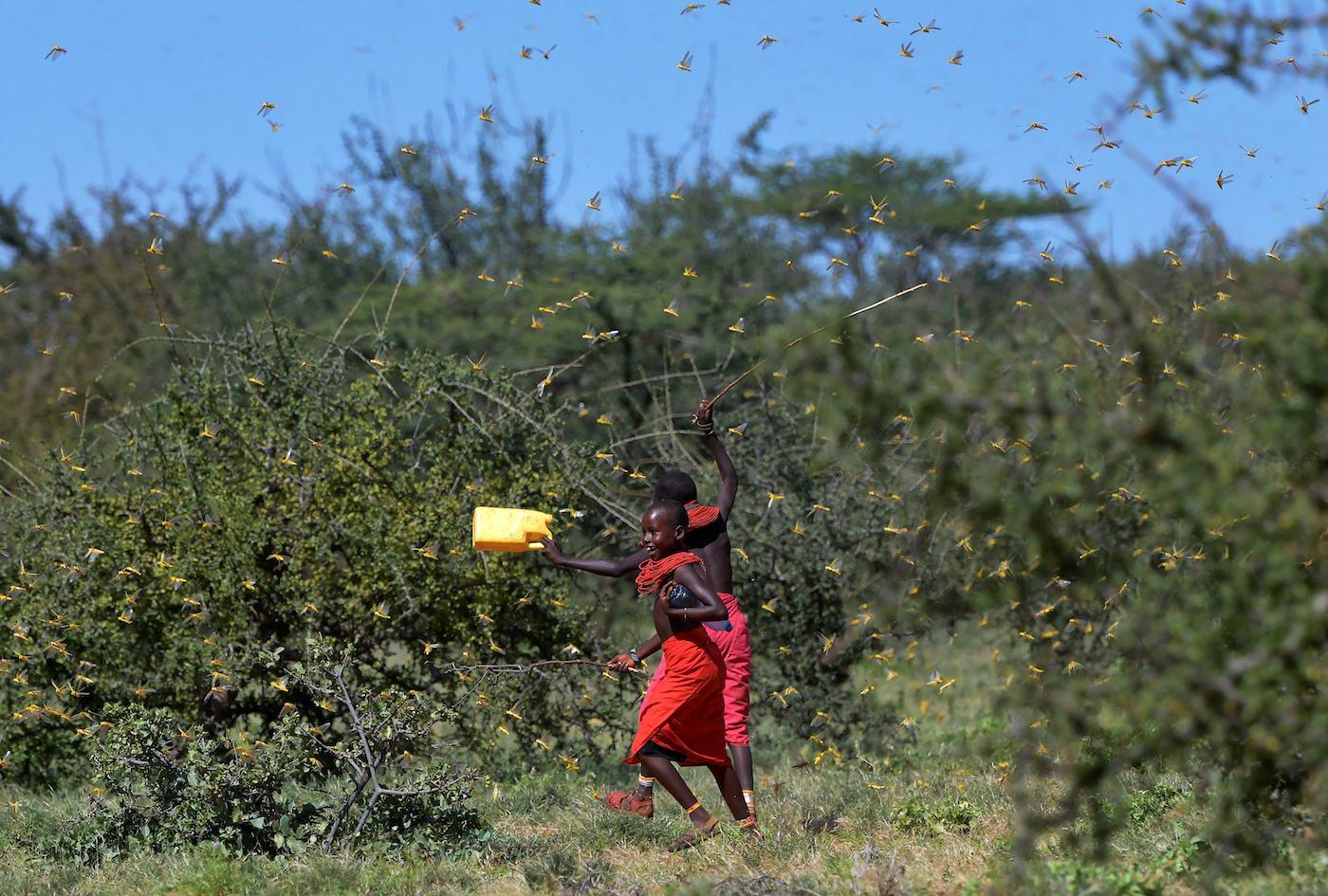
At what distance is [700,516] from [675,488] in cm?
17

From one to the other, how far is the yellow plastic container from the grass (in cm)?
116

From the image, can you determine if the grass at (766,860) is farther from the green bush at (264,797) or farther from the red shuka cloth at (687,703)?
the red shuka cloth at (687,703)

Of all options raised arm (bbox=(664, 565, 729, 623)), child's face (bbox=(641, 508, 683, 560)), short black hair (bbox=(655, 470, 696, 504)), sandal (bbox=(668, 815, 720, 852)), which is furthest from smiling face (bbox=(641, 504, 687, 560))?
sandal (bbox=(668, 815, 720, 852))

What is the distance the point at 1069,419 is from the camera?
3.51 m

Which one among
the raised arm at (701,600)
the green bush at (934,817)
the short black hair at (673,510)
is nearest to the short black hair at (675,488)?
the short black hair at (673,510)

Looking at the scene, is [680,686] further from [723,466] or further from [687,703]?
[723,466]

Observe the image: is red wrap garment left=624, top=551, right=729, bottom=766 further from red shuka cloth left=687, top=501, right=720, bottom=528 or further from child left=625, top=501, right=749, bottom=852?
red shuka cloth left=687, top=501, right=720, bottom=528

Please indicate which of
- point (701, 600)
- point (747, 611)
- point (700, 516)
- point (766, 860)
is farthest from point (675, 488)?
point (747, 611)

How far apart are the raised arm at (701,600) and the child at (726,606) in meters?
0.45

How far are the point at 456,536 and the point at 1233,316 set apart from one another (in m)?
5.20

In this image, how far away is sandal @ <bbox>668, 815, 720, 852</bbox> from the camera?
18.9 ft

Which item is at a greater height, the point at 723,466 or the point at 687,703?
the point at 723,466

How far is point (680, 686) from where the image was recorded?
19.5 ft

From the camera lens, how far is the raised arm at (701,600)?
5.67m
